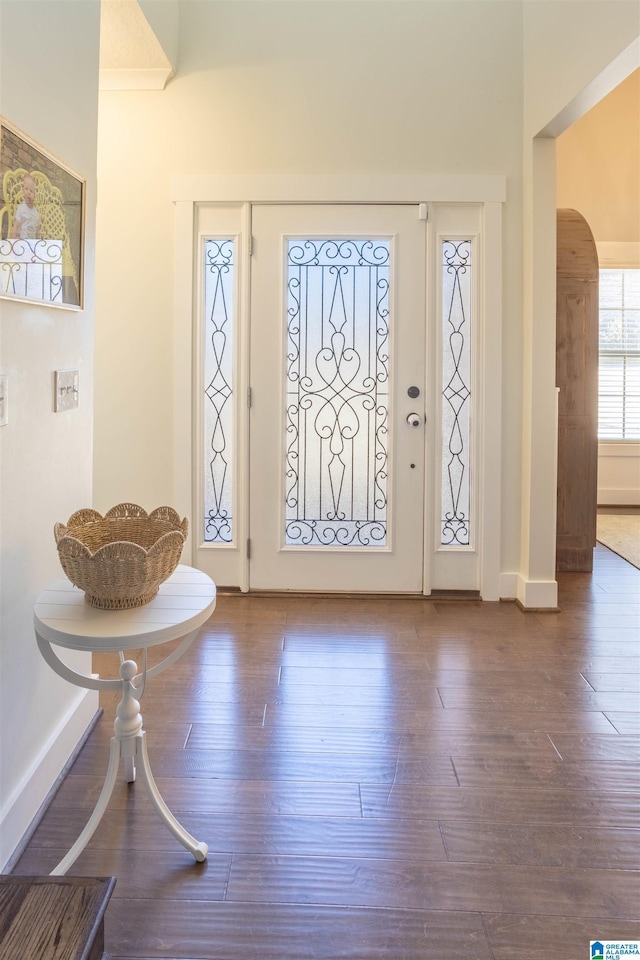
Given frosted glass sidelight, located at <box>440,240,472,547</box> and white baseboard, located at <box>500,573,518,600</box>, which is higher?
frosted glass sidelight, located at <box>440,240,472,547</box>

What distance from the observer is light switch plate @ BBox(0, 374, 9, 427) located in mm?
1818

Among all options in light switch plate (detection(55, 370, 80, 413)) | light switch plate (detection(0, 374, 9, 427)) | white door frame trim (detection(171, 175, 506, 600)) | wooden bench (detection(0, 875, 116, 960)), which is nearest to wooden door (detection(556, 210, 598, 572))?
white door frame trim (detection(171, 175, 506, 600))

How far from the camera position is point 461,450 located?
4.14 metres

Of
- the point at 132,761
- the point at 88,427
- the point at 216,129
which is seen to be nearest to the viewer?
the point at 132,761

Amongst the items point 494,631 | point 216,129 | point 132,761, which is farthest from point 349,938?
point 216,129

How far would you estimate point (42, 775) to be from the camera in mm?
2100

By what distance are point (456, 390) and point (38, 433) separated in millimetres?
2564

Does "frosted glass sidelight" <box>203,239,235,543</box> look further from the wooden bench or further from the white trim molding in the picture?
the wooden bench

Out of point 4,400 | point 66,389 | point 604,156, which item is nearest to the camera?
point 4,400

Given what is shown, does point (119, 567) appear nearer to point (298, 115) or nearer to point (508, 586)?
point (508, 586)

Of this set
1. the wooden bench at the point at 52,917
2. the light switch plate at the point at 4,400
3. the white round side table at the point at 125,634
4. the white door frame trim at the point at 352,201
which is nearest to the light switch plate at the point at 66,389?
the light switch plate at the point at 4,400

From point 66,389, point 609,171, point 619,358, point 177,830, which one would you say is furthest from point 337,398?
point 619,358

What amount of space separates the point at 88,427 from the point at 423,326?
2.13m

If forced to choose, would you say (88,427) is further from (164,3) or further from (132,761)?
(164,3)
